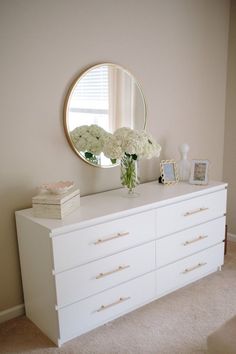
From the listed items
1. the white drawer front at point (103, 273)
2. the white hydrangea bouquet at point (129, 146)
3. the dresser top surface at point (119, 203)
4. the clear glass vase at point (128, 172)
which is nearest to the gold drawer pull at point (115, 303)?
the white drawer front at point (103, 273)

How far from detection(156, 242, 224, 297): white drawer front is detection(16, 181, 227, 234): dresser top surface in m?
0.47

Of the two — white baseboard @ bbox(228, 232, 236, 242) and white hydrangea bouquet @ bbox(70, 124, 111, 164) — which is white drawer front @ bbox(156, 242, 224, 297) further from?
white hydrangea bouquet @ bbox(70, 124, 111, 164)

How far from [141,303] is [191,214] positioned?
699mm

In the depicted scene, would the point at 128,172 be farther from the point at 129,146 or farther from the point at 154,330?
the point at 154,330

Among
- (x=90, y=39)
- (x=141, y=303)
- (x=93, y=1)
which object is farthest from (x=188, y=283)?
(x=93, y=1)

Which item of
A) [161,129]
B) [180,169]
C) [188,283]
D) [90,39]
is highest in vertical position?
[90,39]

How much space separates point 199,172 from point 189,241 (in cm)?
55

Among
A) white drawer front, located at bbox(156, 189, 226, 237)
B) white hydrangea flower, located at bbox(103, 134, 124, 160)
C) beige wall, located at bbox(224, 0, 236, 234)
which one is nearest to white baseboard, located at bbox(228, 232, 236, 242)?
beige wall, located at bbox(224, 0, 236, 234)

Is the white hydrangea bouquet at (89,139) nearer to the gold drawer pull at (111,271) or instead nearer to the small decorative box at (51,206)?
the small decorative box at (51,206)

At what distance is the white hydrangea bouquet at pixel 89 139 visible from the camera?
2.38 metres

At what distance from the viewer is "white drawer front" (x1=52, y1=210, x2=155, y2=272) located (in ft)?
6.27

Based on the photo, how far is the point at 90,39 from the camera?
2.37 metres

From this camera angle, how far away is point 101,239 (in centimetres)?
205

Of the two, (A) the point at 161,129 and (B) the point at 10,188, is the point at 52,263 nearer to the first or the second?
(B) the point at 10,188
